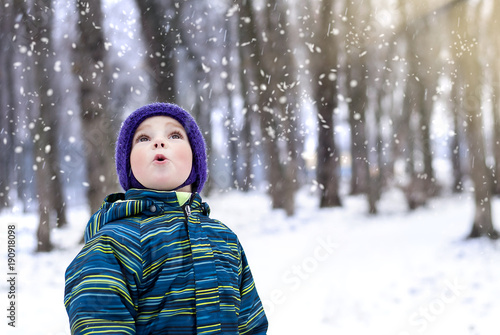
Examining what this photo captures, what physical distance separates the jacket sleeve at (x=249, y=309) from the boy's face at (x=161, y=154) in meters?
0.43

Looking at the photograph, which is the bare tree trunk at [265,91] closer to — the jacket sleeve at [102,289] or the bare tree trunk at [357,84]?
the bare tree trunk at [357,84]

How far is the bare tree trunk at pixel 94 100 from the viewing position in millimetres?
5527

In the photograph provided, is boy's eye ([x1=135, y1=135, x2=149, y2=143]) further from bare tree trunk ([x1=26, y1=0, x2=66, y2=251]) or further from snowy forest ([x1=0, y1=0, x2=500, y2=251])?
bare tree trunk ([x1=26, y1=0, x2=66, y2=251])

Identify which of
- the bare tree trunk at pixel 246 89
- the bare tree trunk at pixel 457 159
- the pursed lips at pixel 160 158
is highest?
the bare tree trunk at pixel 246 89

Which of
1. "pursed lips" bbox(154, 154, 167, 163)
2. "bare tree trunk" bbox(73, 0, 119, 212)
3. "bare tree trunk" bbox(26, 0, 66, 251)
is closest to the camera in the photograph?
"pursed lips" bbox(154, 154, 167, 163)

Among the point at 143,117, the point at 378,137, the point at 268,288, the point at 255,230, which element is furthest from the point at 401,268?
the point at 378,137

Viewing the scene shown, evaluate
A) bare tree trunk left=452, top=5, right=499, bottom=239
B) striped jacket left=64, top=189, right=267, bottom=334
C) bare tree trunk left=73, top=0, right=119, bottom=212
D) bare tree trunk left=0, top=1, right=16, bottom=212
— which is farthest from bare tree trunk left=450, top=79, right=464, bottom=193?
striped jacket left=64, top=189, right=267, bottom=334

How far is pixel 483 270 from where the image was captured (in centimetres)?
580

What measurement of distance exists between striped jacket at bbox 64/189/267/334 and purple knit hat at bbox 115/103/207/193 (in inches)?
6.6

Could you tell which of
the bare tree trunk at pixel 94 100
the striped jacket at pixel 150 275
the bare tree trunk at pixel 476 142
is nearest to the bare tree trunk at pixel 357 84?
the bare tree trunk at pixel 476 142

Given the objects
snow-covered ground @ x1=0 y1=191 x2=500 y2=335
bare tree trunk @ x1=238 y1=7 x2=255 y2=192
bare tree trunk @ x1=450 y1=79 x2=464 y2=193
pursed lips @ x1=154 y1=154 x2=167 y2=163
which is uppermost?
bare tree trunk @ x1=238 y1=7 x2=255 y2=192

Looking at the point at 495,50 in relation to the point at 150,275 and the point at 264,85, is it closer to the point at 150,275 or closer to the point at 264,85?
the point at 264,85

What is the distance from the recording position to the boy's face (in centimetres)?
154

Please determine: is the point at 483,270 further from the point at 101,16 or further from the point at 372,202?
the point at 101,16
